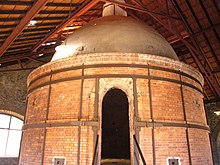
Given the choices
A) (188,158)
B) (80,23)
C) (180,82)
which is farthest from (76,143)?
(80,23)

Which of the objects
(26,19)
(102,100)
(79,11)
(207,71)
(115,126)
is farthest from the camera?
(207,71)

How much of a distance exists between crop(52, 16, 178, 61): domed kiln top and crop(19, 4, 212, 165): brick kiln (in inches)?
1.5

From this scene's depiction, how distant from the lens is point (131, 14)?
49.2 feet

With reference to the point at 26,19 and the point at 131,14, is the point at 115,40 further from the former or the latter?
the point at 131,14

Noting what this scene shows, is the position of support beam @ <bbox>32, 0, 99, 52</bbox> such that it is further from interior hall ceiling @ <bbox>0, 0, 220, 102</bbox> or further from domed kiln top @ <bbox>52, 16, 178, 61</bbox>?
domed kiln top @ <bbox>52, 16, 178, 61</bbox>

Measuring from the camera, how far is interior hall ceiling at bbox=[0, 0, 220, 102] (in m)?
9.17

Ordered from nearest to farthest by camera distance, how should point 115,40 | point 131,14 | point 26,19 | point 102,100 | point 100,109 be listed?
point 100,109 < point 102,100 < point 115,40 < point 26,19 < point 131,14

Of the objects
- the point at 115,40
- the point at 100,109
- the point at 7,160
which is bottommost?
the point at 7,160

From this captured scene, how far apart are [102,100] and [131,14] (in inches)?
372

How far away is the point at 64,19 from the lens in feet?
42.6

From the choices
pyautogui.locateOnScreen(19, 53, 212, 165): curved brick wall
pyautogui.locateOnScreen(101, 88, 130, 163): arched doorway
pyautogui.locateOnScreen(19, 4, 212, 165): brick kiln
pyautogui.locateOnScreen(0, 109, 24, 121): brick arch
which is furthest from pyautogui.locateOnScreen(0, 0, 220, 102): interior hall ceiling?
pyautogui.locateOnScreen(101, 88, 130, 163): arched doorway

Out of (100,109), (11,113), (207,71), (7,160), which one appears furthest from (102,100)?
(7,160)

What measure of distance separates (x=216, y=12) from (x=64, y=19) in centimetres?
896

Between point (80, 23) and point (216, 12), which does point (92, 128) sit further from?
point (80, 23)
